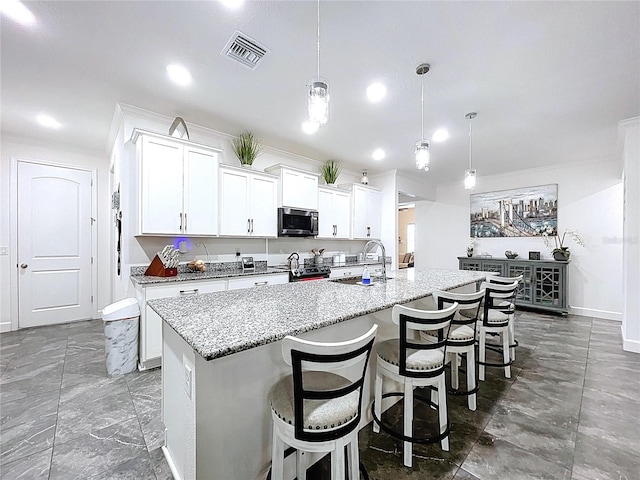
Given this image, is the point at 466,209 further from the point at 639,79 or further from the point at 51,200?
the point at 51,200

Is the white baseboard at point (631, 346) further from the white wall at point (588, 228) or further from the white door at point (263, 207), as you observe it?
the white door at point (263, 207)

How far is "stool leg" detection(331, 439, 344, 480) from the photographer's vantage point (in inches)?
42.4

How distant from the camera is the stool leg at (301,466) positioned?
54.0 inches

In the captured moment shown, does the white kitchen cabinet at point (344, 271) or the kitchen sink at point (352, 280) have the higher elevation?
A: the kitchen sink at point (352, 280)

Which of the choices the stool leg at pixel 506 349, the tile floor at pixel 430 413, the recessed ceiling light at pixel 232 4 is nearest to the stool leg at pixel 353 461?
the tile floor at pixel 430 413

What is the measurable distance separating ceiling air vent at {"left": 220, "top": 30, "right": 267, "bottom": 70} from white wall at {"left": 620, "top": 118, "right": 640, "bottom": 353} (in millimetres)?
4410

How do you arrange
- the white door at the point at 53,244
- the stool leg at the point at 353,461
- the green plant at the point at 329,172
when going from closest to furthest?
the stool leg at the point at 353,461 → the white door at the point at 53,244 → the green plant at the point at 329,172

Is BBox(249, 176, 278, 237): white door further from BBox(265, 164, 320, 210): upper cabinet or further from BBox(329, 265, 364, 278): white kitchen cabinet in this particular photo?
BBox(329, 265, 364, 278): white kitchen cabinet

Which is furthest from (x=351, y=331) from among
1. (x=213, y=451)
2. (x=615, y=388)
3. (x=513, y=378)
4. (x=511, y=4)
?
(x=615, y=388)

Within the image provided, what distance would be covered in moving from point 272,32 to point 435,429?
121 inches

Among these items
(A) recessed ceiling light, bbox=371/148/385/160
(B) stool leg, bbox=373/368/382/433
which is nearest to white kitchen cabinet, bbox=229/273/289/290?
(B) stool leg, bbox=373/368/382/433

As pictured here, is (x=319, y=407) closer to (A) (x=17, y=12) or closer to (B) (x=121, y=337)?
(B) (x=121, y=337)

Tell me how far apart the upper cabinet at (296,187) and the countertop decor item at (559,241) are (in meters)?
4.50

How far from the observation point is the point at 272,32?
77.2 inches
